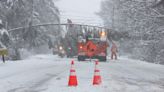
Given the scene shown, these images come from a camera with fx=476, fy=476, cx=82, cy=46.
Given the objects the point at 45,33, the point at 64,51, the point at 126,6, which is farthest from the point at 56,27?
the point at 126,6

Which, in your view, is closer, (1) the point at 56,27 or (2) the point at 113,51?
(2) the point at 113,51

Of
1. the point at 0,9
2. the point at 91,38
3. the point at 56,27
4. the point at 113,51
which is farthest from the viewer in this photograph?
the point at 56,27

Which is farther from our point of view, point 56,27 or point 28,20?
point 56,27

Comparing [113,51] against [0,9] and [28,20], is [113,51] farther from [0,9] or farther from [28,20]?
[28,20]

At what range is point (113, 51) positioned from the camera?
136 feet

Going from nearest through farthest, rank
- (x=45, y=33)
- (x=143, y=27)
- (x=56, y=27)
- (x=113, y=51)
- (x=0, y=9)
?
(x=113, y=51), (x=0, y=9), (x=143, y=27), (x=45, y=33), (x=56, y=27)

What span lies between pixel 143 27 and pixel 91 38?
51.6ft

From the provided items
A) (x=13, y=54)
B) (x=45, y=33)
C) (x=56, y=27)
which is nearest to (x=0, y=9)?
(x=13, y=54)

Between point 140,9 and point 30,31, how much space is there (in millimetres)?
18207

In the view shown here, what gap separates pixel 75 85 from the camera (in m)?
14.1

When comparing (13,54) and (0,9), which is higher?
(0,9)

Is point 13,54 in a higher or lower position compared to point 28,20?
lower

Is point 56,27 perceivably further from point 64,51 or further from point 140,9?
point 140,9

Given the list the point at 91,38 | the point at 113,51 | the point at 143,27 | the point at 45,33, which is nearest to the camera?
the point at 91,38
